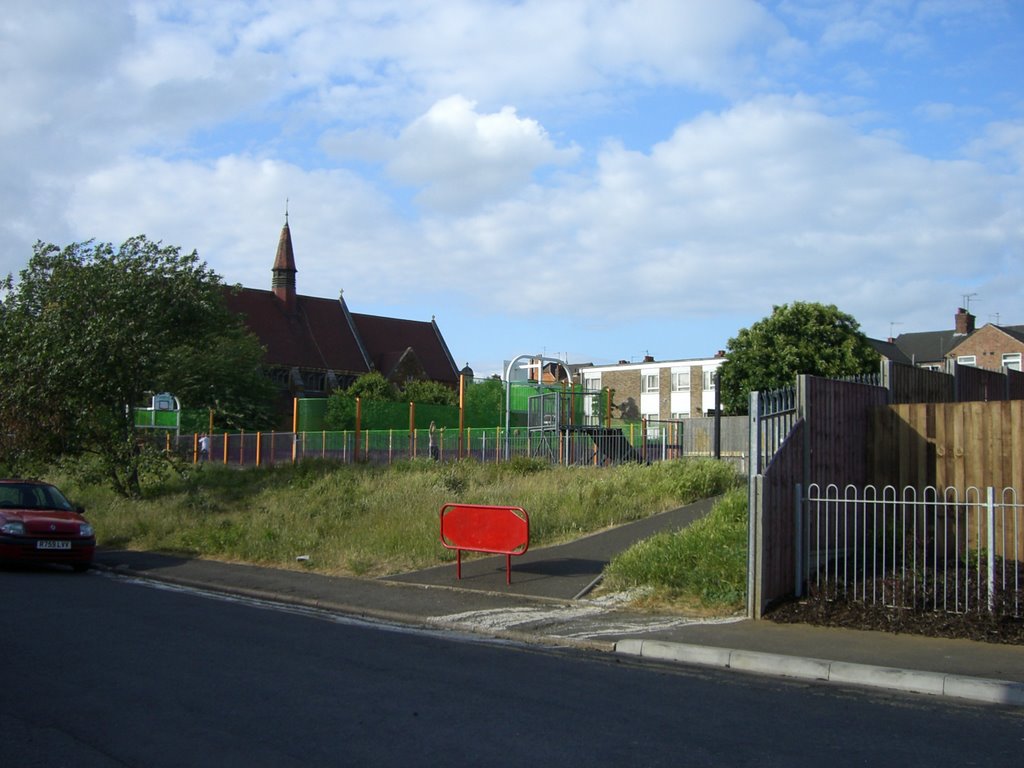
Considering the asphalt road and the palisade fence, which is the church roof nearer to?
the palisade fence

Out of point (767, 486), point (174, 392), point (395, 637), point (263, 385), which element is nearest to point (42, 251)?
point (174, 392)

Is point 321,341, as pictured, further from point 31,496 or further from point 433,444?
point 31,496

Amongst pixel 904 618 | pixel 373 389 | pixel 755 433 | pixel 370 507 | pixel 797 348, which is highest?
pixel 797 348

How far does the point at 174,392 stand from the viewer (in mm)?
39500

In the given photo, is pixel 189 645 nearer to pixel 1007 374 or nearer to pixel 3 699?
pixel 3 699

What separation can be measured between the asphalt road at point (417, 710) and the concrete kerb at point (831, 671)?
0.84 feet

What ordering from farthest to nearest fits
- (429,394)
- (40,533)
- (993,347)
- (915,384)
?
1. (993,347)
2. (429,394)
3. (40,533)
4. (915,384)

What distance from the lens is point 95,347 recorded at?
2483cm

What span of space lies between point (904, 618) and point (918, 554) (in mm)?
1878

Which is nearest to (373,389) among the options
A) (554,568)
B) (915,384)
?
(554,568)

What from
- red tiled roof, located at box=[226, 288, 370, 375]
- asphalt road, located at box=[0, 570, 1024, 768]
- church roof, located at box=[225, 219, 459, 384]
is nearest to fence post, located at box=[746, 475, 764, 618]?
asphalt road, located at box=[0, 570, 1024, 768]

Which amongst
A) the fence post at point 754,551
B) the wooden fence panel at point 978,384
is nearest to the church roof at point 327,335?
the wooden fence panel at point 978,384

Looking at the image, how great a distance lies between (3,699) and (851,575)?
28.5 feet

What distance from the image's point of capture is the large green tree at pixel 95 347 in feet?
82.8
